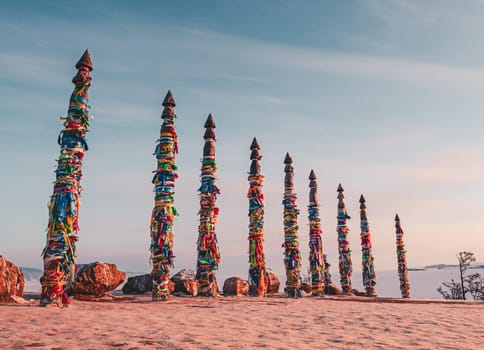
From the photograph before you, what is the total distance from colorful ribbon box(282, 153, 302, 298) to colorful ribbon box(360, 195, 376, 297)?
8.08 m

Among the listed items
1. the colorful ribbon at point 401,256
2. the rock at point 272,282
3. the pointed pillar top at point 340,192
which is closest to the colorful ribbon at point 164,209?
the rock at point 272,282

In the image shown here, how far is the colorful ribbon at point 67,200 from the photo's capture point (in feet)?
32.1

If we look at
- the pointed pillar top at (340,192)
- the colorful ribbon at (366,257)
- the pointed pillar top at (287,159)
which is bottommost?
the colorful ribbon at (366,257)

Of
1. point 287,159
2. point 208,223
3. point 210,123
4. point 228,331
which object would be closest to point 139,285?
point 208,223

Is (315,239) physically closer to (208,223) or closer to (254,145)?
(254,145)

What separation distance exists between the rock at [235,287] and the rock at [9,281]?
972 centimetres

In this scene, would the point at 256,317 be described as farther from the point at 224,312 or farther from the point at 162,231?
the point at 162,231

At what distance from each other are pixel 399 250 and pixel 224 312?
64.7 ft

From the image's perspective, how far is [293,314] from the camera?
9336 mm

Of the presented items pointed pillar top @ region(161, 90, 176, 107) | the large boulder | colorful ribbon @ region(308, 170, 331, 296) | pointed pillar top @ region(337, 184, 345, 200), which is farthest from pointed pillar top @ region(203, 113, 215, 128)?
pointed pillar top @ region(337, 184, 345, 200)

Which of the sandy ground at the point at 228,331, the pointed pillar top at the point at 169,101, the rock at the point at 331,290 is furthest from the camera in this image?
the rock at the point at 331,290

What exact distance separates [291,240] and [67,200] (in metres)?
11.3

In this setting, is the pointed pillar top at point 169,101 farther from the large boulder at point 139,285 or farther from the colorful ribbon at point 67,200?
the large boulder at point 139,285

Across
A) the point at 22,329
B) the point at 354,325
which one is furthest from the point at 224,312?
the point at 22,329
